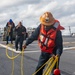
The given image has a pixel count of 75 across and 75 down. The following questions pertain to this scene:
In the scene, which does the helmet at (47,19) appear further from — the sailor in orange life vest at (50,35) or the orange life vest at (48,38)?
the orange life vest at (48,38)

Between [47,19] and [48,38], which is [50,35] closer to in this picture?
[48,38]

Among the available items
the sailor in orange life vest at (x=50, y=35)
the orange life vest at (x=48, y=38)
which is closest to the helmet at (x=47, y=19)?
the sailor in orange life vest at (x=50, y=35)

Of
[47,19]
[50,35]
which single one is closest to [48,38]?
[50,35]

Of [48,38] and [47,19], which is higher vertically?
[47,19]

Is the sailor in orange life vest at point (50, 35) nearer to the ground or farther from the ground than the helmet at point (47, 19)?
nearer to the ground

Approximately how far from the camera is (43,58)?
794 centimetres

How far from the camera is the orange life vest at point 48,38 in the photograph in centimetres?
763

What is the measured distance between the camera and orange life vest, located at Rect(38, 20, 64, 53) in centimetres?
763

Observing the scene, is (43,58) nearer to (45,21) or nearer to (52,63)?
(52,63)

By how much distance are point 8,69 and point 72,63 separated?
2.66 metres

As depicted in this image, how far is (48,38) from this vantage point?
25.2 ft

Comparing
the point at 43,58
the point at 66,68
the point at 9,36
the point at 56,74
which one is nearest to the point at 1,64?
the point at 66,68

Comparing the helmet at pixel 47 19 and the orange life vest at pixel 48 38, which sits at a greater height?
the helmet at pixel 47 19

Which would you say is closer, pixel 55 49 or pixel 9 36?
pixel 55 49
